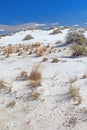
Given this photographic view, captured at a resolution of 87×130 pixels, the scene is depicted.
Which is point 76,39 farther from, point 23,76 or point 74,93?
point 74,93

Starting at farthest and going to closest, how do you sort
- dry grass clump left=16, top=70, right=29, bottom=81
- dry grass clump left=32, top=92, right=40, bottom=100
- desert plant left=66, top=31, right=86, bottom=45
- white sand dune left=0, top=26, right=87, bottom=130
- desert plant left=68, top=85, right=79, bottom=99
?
desert plant left=66, top=31, right=86, bottom=45
dry grass clump left=16, top=70, right=29, bottom=81
dry grass clump left=32, top=92, right=40, bottom=100
desert plant left=68, top=85, right=79, bottom=99
white sand dune left=0, top=26, right=87, bottom=130

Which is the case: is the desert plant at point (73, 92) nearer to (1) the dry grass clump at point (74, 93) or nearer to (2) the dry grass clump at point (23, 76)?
(1) the dry grass clump at point (74, 93)

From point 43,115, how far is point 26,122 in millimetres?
537

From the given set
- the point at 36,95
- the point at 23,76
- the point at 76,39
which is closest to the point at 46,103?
the point at 36,95

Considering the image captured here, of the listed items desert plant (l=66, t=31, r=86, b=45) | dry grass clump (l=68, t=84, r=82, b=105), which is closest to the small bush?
dry grass clump (l=68, t=84, r=82, b=105)

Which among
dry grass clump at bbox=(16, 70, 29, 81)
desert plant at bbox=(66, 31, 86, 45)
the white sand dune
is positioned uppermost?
desert plant at bbox=(66, 31, 86, 45)

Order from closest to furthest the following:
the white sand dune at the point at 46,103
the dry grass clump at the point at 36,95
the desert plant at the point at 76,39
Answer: the white sand dune at the point at 46,103
the dry grass clump at the point at 36,95
the desert plant at the point at 76,39

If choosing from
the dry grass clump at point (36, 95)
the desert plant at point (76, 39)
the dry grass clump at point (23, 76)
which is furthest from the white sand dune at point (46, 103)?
the desert plant at point (76, 39)

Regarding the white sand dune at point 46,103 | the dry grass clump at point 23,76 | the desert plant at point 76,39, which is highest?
the desert plant at point 76,39

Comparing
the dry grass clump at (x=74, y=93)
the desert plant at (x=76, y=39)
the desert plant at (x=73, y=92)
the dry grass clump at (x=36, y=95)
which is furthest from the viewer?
the desert plant at (x=76, y=39)

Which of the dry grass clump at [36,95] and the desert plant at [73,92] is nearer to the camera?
the desert plant at [73,92]

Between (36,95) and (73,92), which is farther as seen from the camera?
(36,95)

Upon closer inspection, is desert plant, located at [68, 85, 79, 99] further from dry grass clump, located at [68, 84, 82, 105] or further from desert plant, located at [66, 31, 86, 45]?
desert plant, located at [66, 31, 86, 45]

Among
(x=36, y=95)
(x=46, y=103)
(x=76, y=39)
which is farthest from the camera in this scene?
(x=76, y=39)
